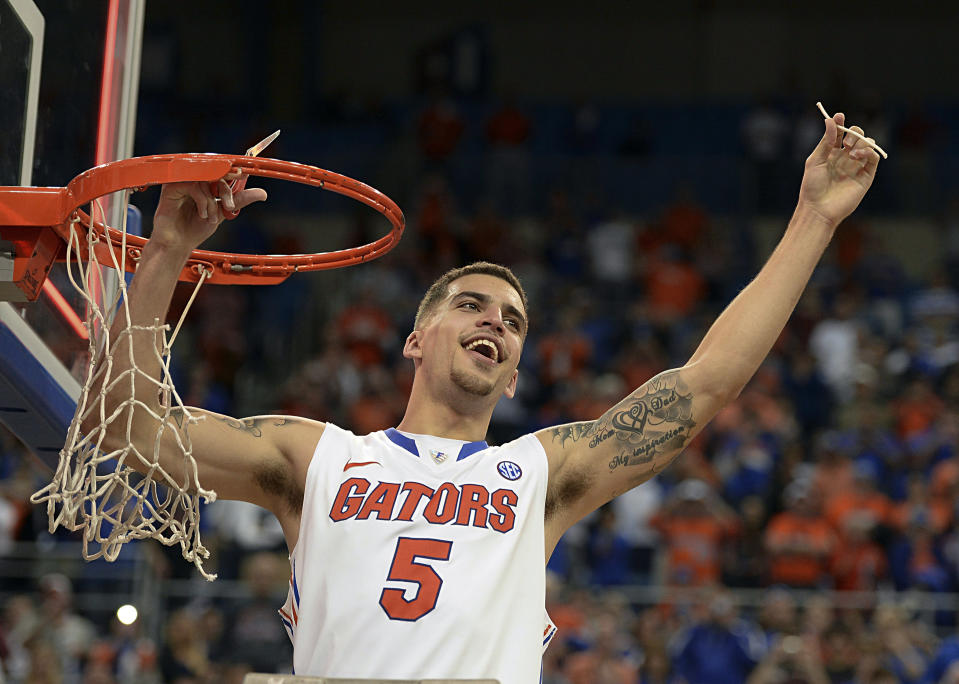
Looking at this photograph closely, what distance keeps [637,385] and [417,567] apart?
9.75 m

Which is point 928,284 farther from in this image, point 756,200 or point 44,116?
point 44,116

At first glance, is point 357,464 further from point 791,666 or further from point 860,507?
point 860,507

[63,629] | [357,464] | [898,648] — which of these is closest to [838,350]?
[898,648]

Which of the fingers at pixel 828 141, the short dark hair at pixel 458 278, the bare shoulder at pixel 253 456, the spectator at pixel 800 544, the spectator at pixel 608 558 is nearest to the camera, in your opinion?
the bare shoulder at pixel 253 456

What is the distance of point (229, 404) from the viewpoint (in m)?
13.6

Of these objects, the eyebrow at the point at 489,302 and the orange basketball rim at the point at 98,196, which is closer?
the orange basketball rim at the point at 98,196

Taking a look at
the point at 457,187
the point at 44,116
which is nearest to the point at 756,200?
the point at 457,187

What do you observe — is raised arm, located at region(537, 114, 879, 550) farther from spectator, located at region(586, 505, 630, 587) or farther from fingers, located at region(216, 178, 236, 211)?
spectator, located at region(586, 505, 630, 587)

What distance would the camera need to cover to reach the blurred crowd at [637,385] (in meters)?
9.35

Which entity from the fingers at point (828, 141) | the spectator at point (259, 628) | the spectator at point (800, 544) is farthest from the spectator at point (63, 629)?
the fingers at point (828, 141)

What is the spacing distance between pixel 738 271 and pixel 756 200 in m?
1.47

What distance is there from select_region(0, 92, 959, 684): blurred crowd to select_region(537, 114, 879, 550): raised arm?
1.67 meters

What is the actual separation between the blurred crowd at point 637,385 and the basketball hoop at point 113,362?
3.20ft

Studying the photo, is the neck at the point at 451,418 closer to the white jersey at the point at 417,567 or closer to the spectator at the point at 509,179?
the white jersey at the point at 417,567
